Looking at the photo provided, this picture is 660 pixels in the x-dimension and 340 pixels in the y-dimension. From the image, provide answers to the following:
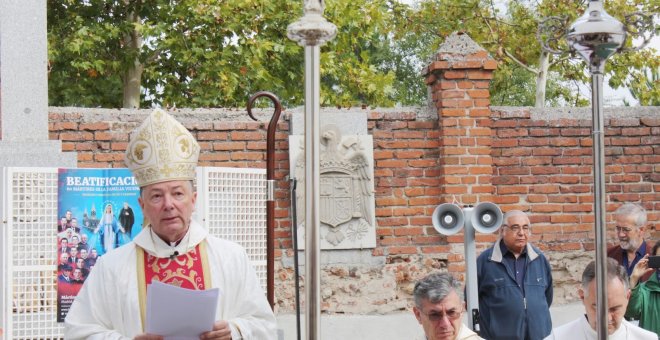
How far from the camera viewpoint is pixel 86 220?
6.96 m

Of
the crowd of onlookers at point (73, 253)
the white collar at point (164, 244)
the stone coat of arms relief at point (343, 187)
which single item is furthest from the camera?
the stone coat of arms relief at point (343, 187)

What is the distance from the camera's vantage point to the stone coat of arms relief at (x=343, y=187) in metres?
8.92

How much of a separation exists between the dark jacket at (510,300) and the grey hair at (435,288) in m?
2.07

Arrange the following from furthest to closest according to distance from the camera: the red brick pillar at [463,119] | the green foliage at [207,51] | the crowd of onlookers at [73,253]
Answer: the green foliage at [207,51]
the red brick pillar at [463,119]
the crowd of onlookers at [73,253]

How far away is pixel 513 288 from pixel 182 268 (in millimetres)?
2934

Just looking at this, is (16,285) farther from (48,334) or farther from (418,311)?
(418,311)

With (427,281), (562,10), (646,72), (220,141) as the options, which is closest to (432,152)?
(220,141)

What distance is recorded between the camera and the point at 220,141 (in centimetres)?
897

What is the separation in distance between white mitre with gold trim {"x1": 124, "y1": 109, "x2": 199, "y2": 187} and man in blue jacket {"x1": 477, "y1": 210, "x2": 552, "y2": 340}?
9.09 ft

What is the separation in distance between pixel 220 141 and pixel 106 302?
4588 mm

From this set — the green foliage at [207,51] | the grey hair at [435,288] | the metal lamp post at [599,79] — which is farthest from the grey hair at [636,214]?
the green foliage at [207,51]

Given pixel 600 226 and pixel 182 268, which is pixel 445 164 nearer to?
pixel 182 268

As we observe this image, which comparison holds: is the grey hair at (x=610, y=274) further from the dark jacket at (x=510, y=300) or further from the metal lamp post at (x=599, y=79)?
the dark jacket at (x=510, y=300)

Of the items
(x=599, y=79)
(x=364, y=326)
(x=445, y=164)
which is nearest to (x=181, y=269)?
(x=599, y=79)
